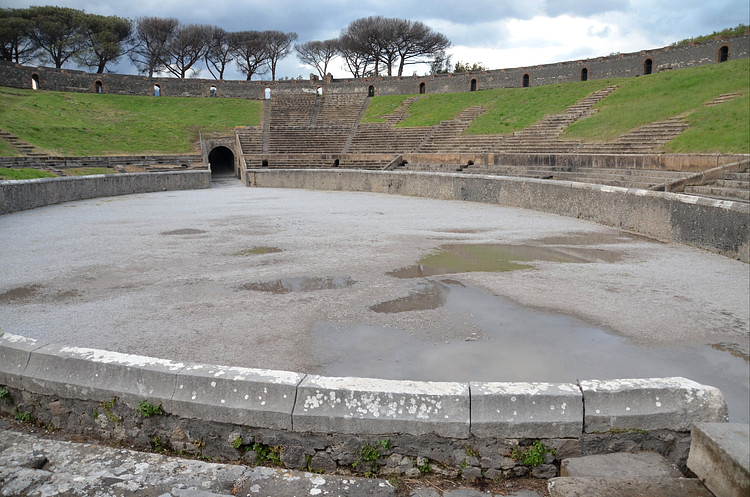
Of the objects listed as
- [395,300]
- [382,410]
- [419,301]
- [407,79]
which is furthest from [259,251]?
[407,79]

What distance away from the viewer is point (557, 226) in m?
11.4

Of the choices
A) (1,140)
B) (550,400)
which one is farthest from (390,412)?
(1,140)

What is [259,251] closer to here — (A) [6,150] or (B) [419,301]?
(B) [419,301]

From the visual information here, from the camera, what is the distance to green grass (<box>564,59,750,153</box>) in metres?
17.2

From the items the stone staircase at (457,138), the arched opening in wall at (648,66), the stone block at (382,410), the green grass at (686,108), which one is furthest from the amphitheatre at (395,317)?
the arched opening in wall at (648,66)

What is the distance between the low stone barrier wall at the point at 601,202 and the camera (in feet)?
27.2

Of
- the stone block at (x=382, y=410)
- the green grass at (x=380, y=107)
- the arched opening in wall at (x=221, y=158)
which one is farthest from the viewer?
the arched opening in wall at (x=221, y=158)

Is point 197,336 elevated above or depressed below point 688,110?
below

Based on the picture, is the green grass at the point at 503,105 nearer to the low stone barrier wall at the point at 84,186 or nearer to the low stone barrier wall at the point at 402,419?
the low stone barrier wall at the point at 84,186

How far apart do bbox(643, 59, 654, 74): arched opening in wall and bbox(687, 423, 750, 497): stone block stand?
41.0 meters

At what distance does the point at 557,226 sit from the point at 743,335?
6469 millimetres

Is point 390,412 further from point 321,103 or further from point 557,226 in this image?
point 321,103

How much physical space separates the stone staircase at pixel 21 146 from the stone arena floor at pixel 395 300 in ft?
58.9

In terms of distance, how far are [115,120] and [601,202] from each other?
35196 millimetres
